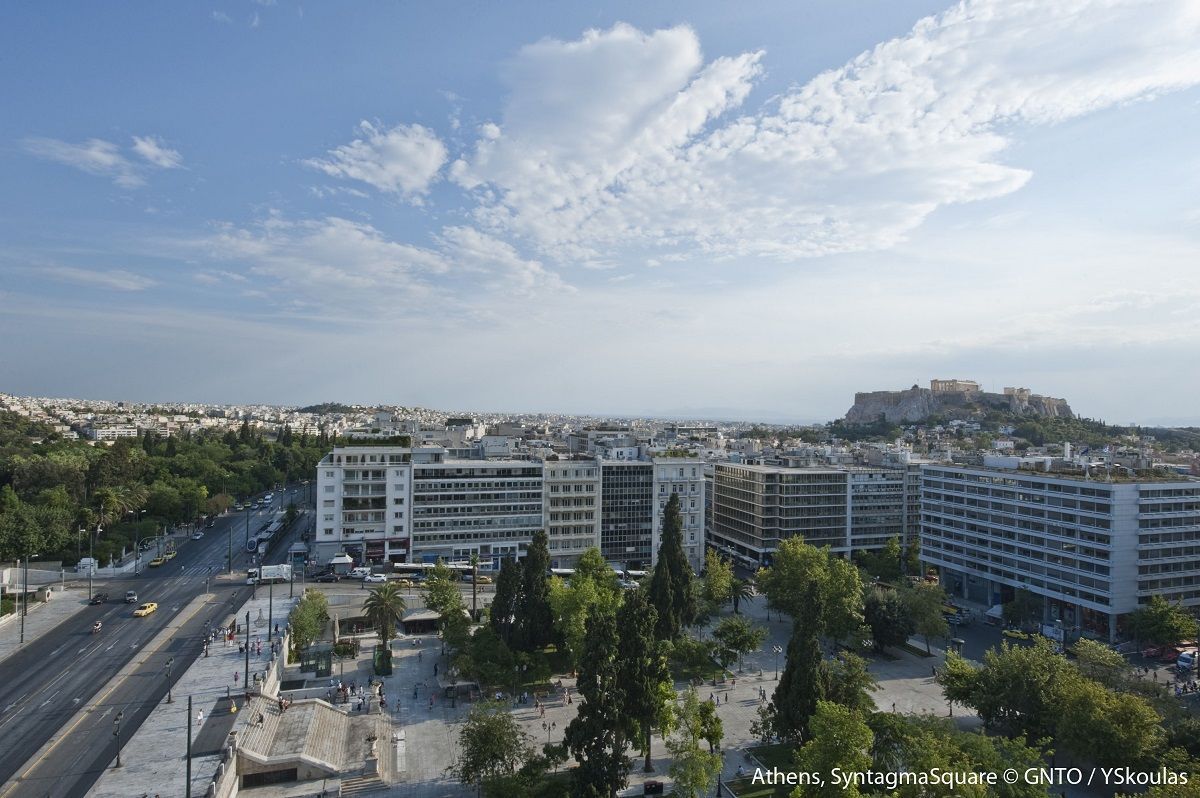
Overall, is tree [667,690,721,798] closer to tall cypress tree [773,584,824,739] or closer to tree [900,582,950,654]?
tall cypress tree [773,584,824,739]

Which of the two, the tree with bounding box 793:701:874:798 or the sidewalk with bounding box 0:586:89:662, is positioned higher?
the tree with bounding box 793:701:874:798

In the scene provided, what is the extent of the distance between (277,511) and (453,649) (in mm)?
66438

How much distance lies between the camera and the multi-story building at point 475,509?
71.1 metres

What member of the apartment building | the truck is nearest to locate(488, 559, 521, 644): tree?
the truck

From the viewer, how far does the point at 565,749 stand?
2848cm

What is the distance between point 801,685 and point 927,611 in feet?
71.0

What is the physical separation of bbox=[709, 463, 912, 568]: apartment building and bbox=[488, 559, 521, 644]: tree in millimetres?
40144

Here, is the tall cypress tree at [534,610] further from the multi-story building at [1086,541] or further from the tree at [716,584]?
the multi-story building at [1086,541]

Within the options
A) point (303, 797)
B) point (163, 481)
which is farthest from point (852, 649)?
point (163, 481)

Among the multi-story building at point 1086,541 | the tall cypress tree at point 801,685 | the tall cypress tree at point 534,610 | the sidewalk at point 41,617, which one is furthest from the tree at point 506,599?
the multi-story building at point 1086,541

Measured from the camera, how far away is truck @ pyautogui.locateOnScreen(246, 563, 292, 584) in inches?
2391

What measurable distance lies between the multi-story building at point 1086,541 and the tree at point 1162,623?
10.9ft

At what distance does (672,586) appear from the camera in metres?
46.5

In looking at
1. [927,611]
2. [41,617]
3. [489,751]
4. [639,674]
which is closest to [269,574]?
[41,617]
